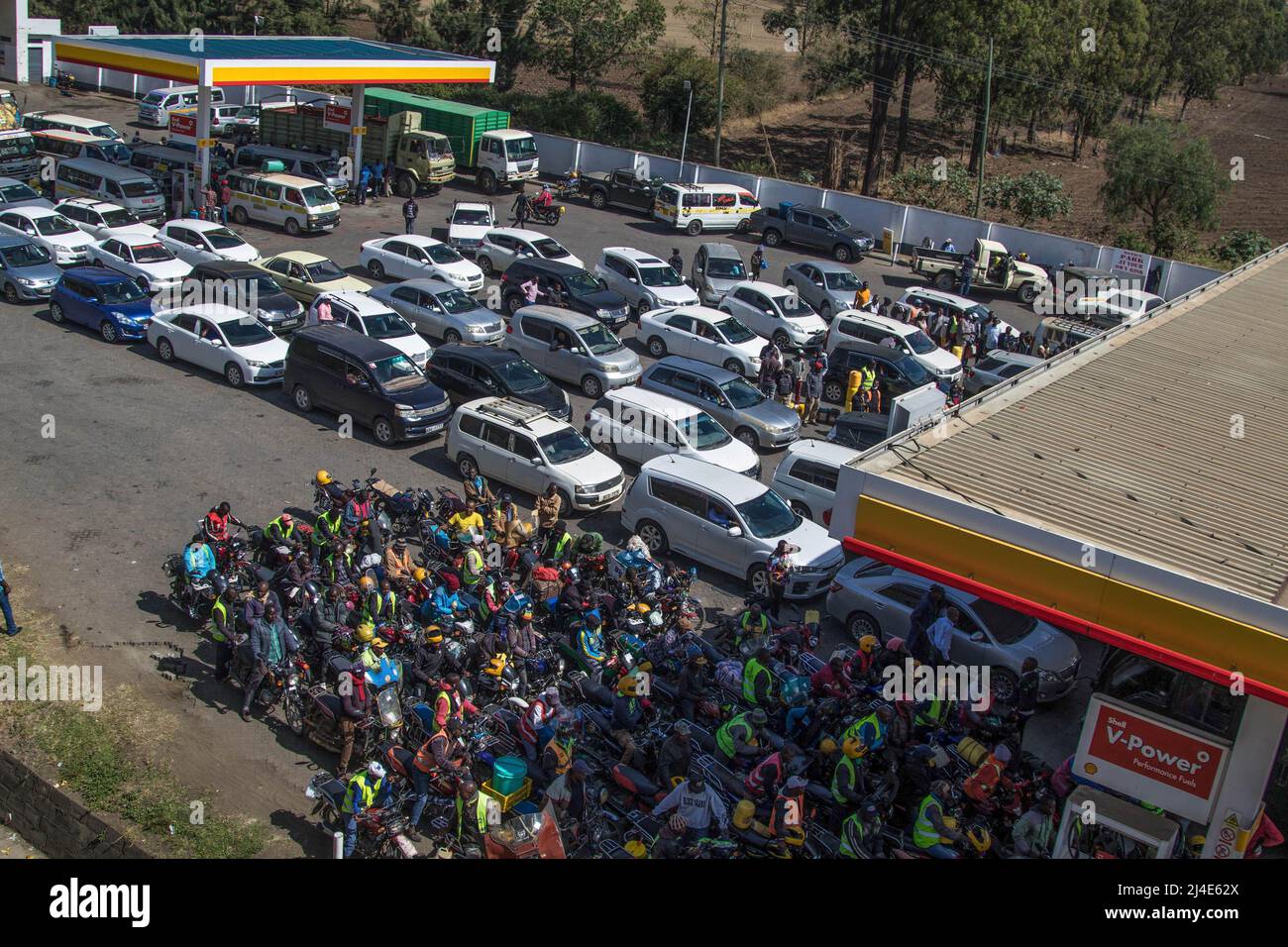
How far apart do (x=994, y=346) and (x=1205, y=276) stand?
10.2 metres

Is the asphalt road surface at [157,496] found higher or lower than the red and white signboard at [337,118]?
lower

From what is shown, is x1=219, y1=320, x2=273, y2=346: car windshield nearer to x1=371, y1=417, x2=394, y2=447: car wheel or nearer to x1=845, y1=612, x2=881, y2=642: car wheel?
x1=371, y1=417, x2=394, y2=447: car wheel

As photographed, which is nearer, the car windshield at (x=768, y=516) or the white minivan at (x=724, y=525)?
the white minivan at (x=724, y=525)

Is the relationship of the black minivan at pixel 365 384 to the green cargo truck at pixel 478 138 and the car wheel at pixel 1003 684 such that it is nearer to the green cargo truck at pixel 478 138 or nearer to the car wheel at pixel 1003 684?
the car wheel at pixel 1003 684

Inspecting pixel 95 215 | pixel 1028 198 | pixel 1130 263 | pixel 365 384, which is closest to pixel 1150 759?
pixel 365 384

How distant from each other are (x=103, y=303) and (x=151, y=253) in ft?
10.3

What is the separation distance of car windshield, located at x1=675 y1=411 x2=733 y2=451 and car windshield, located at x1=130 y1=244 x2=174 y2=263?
15.0 m

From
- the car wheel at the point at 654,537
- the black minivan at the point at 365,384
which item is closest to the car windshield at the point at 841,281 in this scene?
the black minivan at the point at 365,384

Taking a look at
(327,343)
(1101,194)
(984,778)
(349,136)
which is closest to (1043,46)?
(1101,194)

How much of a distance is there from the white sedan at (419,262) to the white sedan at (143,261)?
4496 millimetres

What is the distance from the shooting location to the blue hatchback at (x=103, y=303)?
81.4 feet

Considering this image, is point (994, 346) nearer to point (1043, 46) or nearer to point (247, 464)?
point (247, 464)

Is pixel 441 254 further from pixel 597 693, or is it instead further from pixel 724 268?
pixel 597 693

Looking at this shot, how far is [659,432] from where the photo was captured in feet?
66.0
